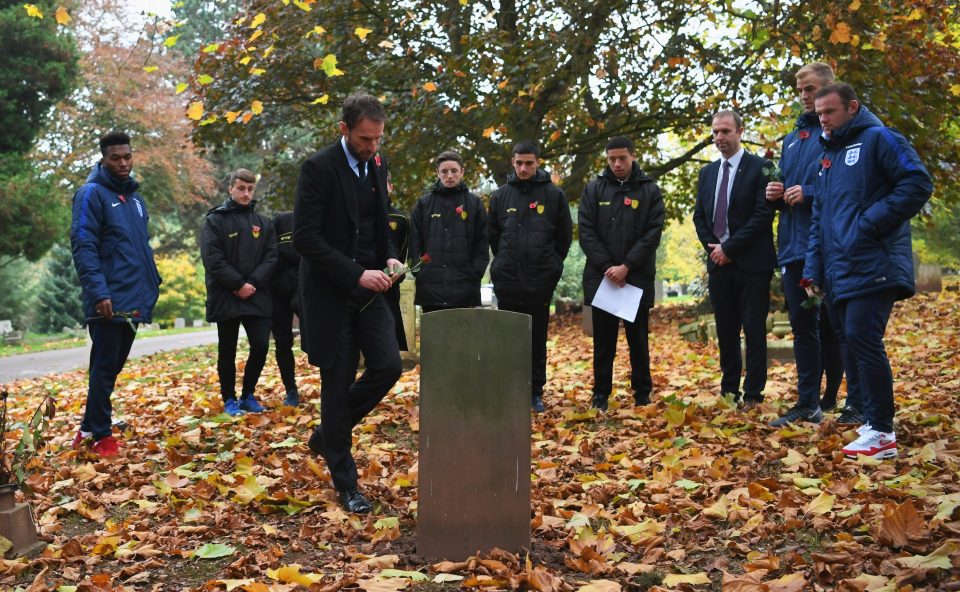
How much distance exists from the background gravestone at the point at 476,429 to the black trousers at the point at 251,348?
15.0 feet

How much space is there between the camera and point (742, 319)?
753 centimetres

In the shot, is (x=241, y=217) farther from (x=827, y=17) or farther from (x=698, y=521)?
(x=827, y=17)

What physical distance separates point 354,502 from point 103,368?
8.84ft

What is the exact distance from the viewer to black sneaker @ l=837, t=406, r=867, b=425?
6.56 m

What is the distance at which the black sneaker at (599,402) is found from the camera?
309 inches

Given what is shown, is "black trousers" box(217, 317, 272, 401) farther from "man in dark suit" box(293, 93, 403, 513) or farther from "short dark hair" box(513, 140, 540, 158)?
"man in dark suit" box(293, 93, 403, 513)

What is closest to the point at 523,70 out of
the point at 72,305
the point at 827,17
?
the point at 827,17

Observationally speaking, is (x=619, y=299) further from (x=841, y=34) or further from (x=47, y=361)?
(x=47, y=361)

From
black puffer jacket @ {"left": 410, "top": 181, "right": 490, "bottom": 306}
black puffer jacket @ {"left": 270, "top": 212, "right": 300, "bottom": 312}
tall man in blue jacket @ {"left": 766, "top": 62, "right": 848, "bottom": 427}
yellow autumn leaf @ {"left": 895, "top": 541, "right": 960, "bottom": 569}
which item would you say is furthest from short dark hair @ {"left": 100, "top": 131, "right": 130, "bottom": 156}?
yellow autumn leaf @ {"left": 895, "top": 541, "right": 960, "bottom": 569}

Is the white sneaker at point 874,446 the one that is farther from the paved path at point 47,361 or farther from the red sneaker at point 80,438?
the paved path at point 47,361

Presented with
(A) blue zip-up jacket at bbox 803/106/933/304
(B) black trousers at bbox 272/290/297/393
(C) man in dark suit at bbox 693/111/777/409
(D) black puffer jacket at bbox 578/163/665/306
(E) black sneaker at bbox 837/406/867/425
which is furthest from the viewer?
(B) black trousers at bbox 272/290/297/393

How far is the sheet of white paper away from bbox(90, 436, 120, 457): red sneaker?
3.96 meters

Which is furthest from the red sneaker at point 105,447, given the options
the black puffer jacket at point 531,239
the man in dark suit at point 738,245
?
the man in dark suit at point 738,245

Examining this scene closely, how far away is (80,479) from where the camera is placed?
6.09 meters
